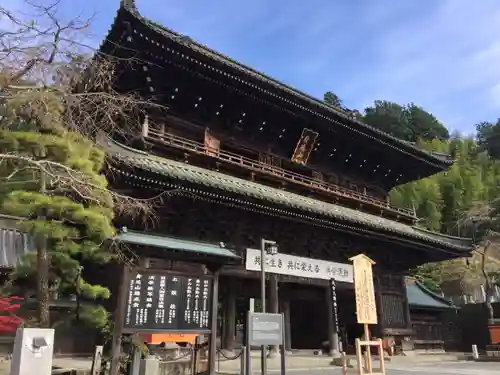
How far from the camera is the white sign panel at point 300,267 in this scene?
14086 mm

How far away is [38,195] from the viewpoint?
8242 millimetres

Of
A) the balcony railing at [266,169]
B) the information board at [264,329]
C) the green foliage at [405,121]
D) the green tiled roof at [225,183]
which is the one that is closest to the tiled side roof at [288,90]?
the balcony railing at [266,169]

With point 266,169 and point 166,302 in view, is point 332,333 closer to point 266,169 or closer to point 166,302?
point 266,169

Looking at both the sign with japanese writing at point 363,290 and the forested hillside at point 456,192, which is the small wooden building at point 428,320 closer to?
the forested hillside at point 456,192

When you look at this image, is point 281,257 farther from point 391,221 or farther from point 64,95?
point 64,95

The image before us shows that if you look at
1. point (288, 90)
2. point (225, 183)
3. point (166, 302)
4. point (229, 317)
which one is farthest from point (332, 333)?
point (288, 90)

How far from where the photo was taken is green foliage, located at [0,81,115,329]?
25.7ft

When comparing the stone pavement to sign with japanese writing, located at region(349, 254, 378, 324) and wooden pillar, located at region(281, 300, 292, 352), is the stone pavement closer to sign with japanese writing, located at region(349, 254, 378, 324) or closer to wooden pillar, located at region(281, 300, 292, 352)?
wooden pillar, located at region(281, 300, 292, 352)

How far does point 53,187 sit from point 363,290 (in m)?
7.93

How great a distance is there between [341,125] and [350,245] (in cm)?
485

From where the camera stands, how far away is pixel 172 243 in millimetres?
11117

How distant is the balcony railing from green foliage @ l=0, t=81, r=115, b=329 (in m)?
4.46

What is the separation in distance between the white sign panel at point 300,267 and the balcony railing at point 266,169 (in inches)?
116

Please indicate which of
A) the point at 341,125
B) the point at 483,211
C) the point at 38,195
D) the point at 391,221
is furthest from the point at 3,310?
the point at 483,211
